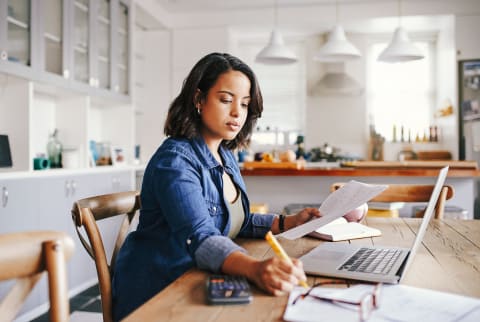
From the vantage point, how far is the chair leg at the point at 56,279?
619mm

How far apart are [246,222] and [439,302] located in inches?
29.2

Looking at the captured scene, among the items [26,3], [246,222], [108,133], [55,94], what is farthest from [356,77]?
[246,222]

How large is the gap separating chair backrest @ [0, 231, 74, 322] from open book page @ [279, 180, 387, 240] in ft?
1.63

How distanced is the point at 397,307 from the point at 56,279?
0.50m

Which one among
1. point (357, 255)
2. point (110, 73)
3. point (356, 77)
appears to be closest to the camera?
point (357, 255)

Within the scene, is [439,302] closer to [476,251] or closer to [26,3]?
[476,251]

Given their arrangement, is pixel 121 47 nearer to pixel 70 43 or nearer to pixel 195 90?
pixel 70 43

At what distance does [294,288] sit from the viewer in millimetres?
827

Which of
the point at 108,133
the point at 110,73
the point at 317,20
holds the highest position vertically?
the point at 317,20

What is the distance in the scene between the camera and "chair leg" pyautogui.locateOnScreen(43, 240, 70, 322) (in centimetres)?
62

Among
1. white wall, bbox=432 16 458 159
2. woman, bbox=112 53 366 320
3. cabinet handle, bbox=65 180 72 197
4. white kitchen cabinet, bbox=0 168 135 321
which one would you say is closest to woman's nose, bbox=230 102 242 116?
woman, bbox=112 53 366 320

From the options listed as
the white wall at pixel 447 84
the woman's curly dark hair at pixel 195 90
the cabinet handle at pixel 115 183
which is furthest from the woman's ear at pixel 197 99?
the white wall at pixel 447 84

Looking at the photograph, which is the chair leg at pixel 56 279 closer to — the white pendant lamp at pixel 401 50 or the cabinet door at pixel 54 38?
the cabinet door at pixel 54 38

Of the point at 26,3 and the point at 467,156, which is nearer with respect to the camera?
the point at 26,3
